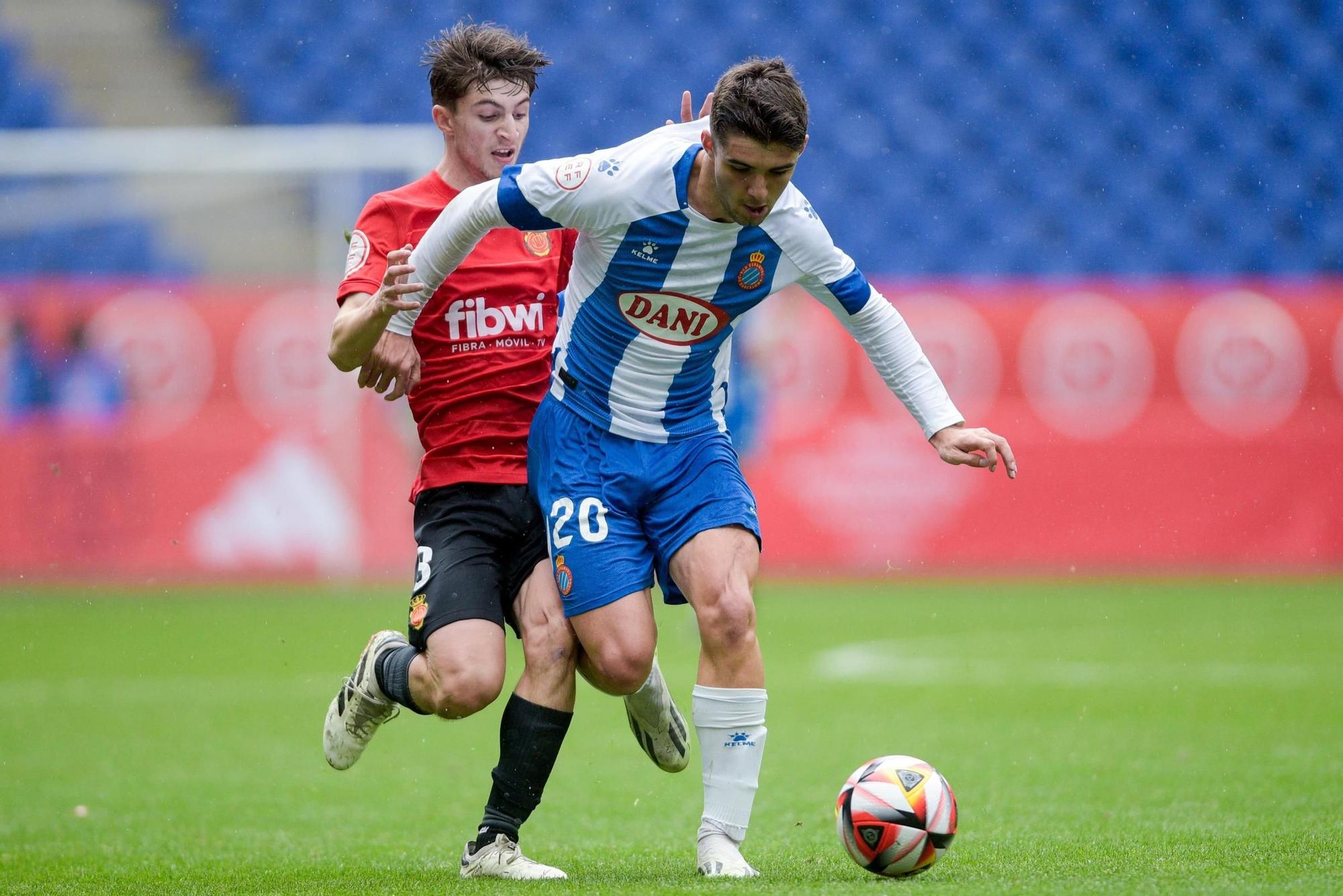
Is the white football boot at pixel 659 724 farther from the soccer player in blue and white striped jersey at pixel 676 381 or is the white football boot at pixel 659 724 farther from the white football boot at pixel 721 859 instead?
the white football boot at pixel 721 859

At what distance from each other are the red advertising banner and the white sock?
7.24 meters

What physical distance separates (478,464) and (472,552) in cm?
25

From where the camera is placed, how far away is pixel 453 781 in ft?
18.5

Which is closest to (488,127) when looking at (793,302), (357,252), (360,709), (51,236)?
(357,252)

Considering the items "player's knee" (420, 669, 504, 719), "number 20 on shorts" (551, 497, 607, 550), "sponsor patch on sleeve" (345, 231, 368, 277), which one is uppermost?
"sponsor patch on sleeve" (345, 231, 368, 277)

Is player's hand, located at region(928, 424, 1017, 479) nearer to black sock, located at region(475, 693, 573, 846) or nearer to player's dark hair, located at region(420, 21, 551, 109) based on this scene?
black sock, located at region(475, 693, 573, 846)

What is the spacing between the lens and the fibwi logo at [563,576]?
3.90 metres

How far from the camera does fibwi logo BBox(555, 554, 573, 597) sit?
390cm

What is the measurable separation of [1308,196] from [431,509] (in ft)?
42.4

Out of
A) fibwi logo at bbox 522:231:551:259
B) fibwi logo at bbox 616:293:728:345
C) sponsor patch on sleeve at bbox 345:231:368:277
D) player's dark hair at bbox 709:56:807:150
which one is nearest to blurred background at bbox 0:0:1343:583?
fibwi logo at bbox 522:231:551:259

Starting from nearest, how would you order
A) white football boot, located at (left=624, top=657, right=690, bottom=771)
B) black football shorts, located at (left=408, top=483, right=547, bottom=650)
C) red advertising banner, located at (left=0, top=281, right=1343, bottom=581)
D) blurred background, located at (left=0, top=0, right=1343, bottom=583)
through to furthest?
black football shorts, located at (left=408, top=483, right=547, bottom=650) < white football boot, located at (left=624, top=657, right=690, bottom=771) < red advertising banner, located at (left=0, top=281, right=1343, bottom=581) < blurred background, located at (left=0, top=0, right=1343, bottom=583)

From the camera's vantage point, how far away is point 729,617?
3.71 metres

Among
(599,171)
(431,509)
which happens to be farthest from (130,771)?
(599,171)

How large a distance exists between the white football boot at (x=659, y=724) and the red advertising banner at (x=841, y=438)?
6.63m
